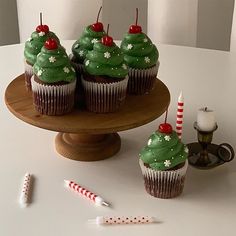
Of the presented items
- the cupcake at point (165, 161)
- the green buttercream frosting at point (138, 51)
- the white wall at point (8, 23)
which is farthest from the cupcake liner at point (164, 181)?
the white wall at point (8, 23)

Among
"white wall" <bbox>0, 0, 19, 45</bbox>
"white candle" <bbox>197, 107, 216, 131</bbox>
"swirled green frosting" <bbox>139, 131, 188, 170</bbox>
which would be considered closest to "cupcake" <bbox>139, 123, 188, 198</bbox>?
"swirled green frosting" <bbox>139, 131, 188, 170</bbox>

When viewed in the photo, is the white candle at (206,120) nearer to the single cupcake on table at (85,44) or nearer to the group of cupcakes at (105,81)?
the group of cupcakes at (105,81)

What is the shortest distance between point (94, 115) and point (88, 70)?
0.28ft

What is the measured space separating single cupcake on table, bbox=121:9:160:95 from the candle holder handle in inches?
7.5

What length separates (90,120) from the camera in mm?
1104

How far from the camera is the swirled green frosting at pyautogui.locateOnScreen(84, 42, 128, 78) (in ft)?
3.59

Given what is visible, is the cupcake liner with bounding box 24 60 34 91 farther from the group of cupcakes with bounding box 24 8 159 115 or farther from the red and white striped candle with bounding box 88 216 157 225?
the red and white striped candle with bounding box 88 216 157 225

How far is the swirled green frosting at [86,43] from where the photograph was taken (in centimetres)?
117

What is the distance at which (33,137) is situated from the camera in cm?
129

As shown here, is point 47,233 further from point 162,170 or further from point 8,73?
point 8,73

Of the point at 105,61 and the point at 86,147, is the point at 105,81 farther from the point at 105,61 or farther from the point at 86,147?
the point at 86,147

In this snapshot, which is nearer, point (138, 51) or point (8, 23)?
point (138, 51)

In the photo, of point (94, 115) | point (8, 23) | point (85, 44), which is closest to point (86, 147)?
point (94, 115)

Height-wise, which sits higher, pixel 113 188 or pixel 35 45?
pixel 35 45
